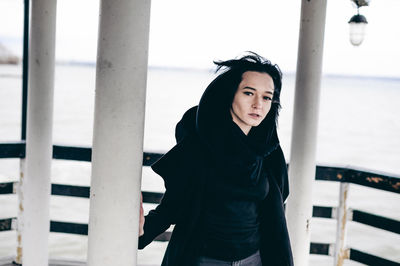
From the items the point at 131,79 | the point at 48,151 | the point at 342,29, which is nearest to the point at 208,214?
the point at 131,79

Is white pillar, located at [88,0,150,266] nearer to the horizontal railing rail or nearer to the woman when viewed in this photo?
the woman

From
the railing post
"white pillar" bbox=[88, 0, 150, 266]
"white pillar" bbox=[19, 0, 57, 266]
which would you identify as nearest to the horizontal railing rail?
the railing post

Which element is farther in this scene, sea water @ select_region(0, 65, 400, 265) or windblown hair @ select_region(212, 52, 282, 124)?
sea water @ select_region(0, 65, 400, 265)

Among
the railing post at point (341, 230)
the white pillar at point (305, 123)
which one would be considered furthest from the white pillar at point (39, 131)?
the railing post at point (341, 230)

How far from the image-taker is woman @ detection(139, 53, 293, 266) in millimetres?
1879

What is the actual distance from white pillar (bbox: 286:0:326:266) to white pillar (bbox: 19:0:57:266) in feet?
5.20

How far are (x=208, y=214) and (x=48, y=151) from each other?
1.66 m

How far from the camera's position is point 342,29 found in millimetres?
4238

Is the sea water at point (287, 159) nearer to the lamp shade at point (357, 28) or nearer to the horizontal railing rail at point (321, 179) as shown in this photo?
the horizontal railing rail at point (321, 179)

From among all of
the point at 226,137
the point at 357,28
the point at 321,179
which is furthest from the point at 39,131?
the point at 357,28

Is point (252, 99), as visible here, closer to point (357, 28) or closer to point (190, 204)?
point (190, 204)

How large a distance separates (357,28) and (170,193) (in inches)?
108

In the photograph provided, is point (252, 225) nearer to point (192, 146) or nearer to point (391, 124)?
point (192, 146)

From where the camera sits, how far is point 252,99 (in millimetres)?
1944
